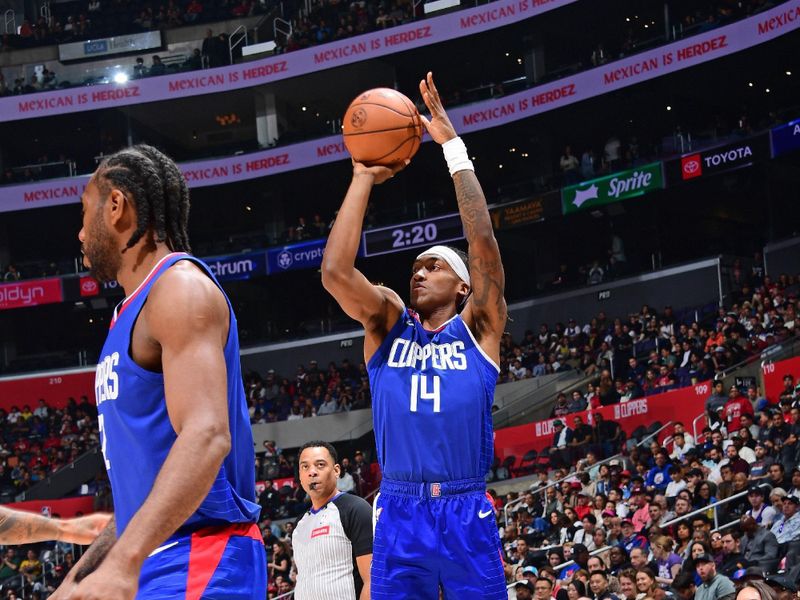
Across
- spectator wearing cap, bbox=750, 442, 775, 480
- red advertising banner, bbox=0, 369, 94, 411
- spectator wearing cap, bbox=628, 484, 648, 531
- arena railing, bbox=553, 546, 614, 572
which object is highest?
red advertising banner, bbox=0, 369, 94, 411

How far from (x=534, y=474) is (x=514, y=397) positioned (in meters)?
5.47

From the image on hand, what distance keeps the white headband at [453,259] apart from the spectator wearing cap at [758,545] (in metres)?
7.31

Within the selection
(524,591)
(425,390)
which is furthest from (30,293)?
(425,390)

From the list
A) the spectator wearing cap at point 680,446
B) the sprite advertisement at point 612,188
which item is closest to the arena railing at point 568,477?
the spectator wearing cap at point 680,446

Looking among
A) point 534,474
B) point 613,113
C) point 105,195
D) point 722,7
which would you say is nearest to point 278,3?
point 613,113

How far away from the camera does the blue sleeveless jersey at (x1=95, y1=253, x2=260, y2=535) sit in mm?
2707

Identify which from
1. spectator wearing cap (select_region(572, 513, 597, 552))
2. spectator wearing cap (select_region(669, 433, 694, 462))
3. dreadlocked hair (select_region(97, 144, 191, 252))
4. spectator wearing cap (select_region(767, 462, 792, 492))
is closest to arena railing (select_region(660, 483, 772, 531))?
spectator wearing cap (select_region(767, 462, 792, 492))

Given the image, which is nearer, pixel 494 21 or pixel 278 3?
pixel 494 21

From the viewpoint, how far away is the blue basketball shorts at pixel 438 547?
4.86 metres

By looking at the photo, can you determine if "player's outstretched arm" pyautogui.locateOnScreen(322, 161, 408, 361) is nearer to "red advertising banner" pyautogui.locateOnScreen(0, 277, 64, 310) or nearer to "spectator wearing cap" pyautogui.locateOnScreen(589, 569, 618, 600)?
"spectator wearing cap" pyautogui.locateOnScreen(589, 569, 618, 600)

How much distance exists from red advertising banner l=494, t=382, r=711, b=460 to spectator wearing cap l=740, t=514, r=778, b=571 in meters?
6.90

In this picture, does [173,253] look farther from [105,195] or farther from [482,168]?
[482,168]

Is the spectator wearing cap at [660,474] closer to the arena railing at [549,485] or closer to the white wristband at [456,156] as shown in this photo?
the arena railing at [549,485]

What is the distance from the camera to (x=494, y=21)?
102 ft
